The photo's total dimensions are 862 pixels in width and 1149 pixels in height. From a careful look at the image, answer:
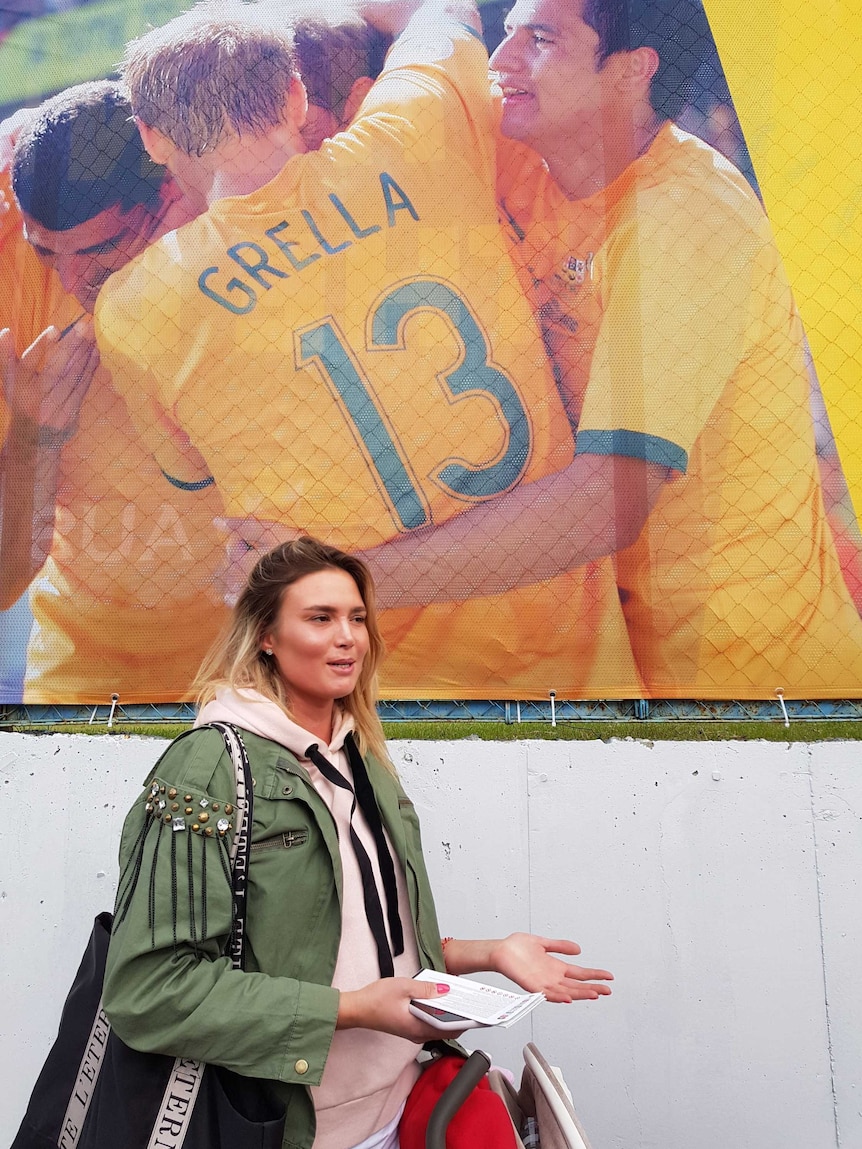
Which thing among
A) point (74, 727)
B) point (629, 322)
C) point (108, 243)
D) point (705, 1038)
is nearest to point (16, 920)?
point (74, 727)

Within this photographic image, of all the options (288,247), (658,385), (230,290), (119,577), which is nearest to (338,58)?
(288,247)

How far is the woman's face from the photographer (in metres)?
1.45

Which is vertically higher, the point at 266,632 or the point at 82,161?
the point at 82,161

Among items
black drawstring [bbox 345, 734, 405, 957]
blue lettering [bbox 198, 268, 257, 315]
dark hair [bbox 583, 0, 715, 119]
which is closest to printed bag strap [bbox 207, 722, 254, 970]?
black drawstring [bbox 345, 734, 405, 957]

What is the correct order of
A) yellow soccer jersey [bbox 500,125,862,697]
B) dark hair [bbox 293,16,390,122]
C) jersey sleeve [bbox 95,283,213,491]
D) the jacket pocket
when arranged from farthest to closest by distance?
1. dark hair [bbox 293,16,390,122]
2. jersey sleeve [bbox 95,283,213,491]
3. yellow soccer jersey [bbox 500,125,862,697]
4. the jacket pocket

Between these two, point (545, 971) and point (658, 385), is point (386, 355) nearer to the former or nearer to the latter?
point (658, 385)

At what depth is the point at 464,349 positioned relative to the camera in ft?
8.50

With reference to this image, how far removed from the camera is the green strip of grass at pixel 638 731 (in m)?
2.28

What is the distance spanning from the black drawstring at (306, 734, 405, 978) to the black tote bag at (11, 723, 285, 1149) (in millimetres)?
173

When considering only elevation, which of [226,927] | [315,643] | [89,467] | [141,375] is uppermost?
[141,375]

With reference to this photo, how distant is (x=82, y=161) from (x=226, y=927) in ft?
8.50

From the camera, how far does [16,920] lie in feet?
7.50

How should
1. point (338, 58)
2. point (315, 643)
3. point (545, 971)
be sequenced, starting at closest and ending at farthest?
point (545, 971)
point (315, 643)
point (338, 58)

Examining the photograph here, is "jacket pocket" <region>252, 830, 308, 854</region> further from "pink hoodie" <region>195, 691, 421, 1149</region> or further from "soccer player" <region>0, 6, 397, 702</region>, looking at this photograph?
"soccer player" <region>0, 6, 397, 702</region>
